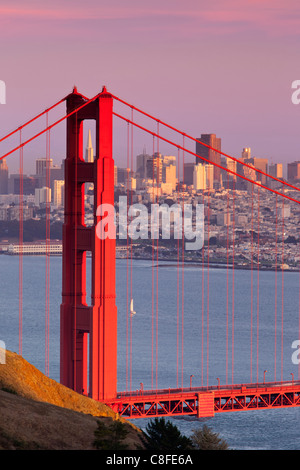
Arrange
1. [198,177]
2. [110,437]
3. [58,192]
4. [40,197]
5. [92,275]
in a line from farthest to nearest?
[198,177] < [40,197] < [58,192] < [92,275] < [110,437]

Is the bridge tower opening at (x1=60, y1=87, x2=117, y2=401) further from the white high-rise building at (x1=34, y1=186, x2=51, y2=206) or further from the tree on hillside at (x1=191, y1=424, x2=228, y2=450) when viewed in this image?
the white high-rise building at (x1=34, y1=186, x2=51, y2=206)

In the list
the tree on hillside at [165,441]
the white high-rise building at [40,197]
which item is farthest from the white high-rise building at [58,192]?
the tree on hillside at [165,441]

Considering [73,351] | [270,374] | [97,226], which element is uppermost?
[97,226]

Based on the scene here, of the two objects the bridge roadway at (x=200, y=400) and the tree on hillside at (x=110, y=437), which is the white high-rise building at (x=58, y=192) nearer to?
the bridge roadway at (x=200, y=400)

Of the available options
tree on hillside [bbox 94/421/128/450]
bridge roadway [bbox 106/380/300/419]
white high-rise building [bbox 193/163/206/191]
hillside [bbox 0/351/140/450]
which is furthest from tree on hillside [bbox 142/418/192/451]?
white high-rise building [bbox 193/163/206/191]

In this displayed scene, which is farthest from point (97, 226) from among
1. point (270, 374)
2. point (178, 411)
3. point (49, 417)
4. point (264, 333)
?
point (264, 333)

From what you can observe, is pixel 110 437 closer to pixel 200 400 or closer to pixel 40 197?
pixel 200 400

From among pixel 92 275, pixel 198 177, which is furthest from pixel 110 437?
pixel 198 177

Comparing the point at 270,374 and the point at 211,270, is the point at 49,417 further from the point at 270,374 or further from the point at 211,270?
the point at 211,270
